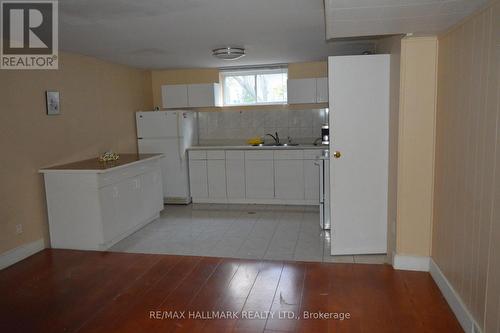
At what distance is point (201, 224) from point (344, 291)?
251 centimetres

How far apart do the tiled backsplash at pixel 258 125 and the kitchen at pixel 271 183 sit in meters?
0.47

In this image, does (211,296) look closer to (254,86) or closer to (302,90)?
(302,90)

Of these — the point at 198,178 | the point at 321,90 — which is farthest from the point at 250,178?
the point at 321,90

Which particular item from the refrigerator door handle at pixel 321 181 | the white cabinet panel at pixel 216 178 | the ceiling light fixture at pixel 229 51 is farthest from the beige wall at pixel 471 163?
the white cabinet panel at pixel 216 178

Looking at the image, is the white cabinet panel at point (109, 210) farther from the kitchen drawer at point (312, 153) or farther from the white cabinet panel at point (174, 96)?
the kitchen drawer at point (312, 153)

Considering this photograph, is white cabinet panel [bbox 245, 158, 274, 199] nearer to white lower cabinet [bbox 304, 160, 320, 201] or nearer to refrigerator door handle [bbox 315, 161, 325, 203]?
white lower cabinet [bbox 304, 160, 320, 201]

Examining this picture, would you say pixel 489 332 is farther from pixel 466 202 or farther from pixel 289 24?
pixel 289 24

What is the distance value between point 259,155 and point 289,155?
1.55 feet

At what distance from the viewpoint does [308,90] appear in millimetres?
5953

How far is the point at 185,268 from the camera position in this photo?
11.7ft

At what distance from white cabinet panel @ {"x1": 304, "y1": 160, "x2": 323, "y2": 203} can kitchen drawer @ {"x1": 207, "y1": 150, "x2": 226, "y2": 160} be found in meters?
1.33

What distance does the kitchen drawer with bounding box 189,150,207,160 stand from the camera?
6.11m

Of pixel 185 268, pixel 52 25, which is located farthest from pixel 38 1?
pixel 185 268

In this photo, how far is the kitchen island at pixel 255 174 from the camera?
574 cm
